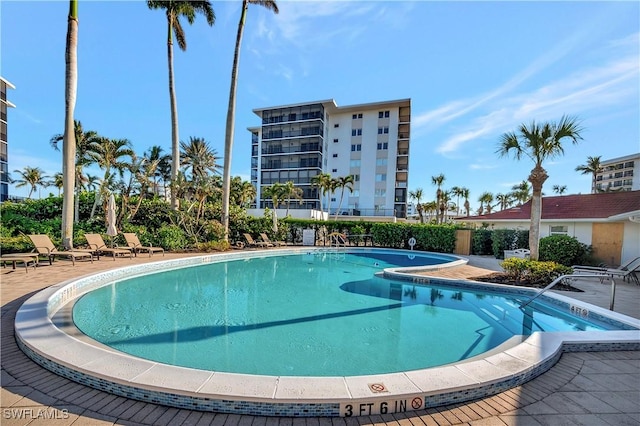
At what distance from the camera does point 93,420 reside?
91.3 inches

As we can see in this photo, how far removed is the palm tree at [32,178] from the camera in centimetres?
4134

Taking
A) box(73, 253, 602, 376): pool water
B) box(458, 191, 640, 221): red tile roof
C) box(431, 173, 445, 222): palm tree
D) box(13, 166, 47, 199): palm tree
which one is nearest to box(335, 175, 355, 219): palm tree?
box(431, 173, 445, 222): palm tree

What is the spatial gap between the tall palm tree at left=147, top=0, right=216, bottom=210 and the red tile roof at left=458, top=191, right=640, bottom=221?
21156 mm

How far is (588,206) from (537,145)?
29.0ft

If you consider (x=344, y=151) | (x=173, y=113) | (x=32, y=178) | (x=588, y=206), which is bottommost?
(x=588, y=206)

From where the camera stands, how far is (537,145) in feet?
32.3

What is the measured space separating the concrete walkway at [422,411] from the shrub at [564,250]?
10.8m

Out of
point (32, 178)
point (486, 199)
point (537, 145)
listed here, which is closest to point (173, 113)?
point (537, 145)

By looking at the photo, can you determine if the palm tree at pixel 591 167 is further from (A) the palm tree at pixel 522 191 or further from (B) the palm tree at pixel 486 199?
(B) the palm tree at pixel 486 199

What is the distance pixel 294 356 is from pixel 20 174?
195 ft

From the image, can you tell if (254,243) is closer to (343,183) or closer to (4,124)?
(343,183)

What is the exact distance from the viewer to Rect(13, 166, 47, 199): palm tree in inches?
1628

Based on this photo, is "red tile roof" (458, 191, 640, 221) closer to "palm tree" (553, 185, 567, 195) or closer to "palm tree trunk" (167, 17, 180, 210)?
"palm tree trunk" (167, 17, 180, 210)

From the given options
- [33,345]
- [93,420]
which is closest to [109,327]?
[33,345]
